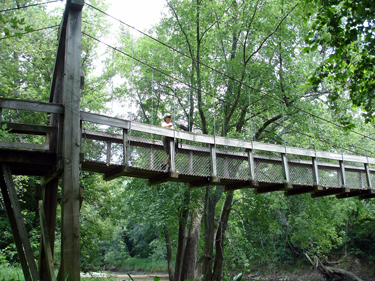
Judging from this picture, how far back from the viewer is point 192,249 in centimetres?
1104

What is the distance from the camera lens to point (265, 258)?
11.1 m

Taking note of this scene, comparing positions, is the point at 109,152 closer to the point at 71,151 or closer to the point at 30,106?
the point at 71,151

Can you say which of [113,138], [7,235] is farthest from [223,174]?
[7,235]

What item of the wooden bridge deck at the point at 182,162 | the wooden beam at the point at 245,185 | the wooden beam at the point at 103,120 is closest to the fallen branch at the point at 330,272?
the wooden bridge deck at the point at 182,162

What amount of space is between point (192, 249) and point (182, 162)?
559cm

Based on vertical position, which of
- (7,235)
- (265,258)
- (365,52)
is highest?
(365,52)

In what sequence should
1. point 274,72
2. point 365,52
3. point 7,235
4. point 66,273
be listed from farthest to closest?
1. point 7,235
2. point 274,72
3. point 365,52
4. point 66,273

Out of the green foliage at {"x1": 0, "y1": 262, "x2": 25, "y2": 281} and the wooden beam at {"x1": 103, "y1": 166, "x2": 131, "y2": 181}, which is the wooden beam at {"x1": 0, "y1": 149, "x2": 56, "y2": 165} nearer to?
the wooden beam at {"x1": 103, "y1": 166, "x2": 131, "y2": 181}

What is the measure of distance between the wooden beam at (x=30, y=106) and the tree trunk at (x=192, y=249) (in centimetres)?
678

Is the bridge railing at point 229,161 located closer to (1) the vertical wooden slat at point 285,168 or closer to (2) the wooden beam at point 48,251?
(1) the vertical wooden slat at point 285,168

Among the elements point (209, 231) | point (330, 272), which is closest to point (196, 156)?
point (209, 231)

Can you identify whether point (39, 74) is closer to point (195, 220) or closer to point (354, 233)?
point (195, 220)

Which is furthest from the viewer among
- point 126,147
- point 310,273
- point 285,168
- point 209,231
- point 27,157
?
point 310,273

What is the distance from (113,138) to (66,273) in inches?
84.1
